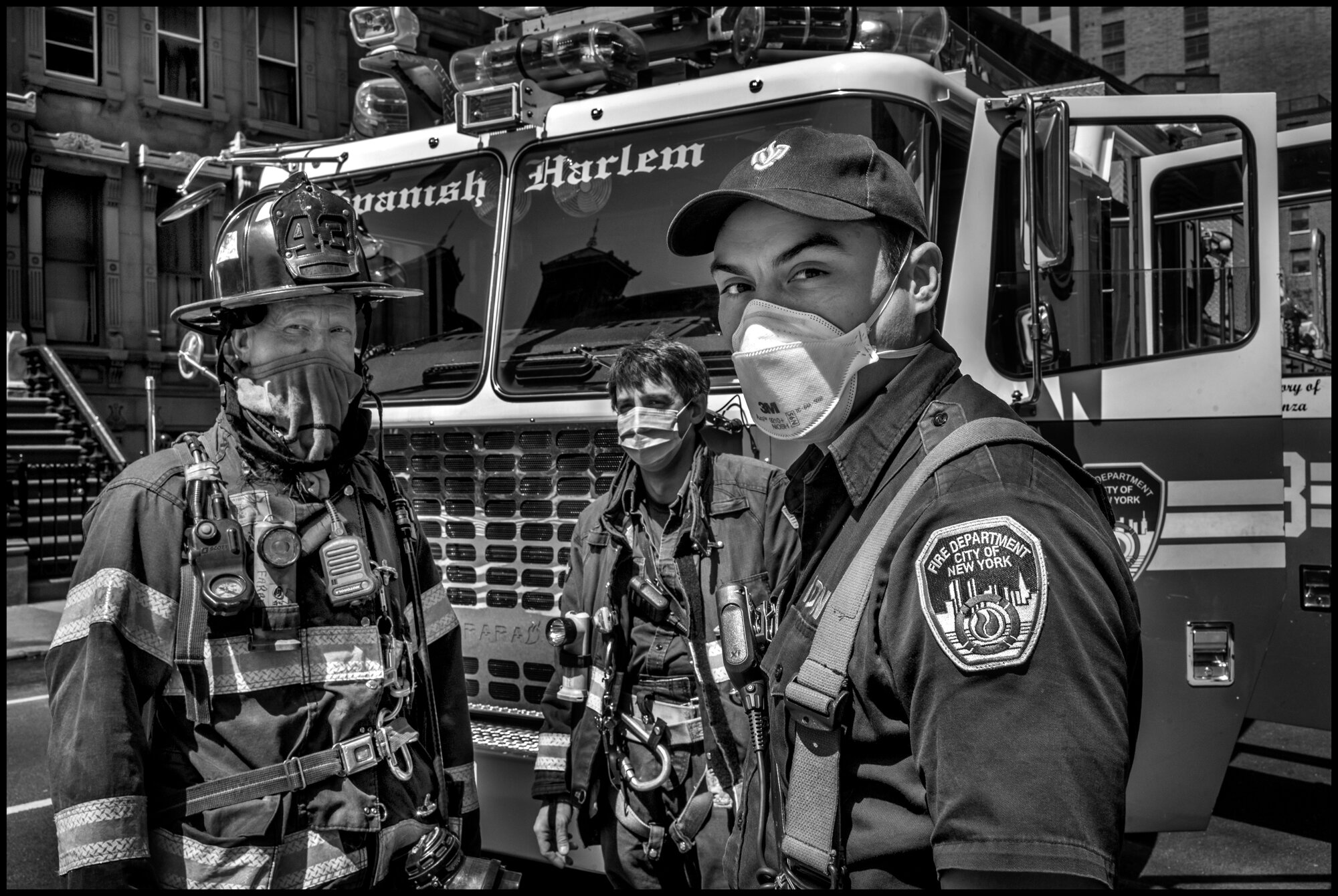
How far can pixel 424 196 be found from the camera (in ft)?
15.3

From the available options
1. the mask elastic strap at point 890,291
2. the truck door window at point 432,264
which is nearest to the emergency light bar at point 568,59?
the truck door window at point 432,264

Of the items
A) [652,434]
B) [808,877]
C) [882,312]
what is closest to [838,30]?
[652,434]

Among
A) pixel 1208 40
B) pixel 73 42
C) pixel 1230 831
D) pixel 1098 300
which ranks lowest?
pixel 1230 831

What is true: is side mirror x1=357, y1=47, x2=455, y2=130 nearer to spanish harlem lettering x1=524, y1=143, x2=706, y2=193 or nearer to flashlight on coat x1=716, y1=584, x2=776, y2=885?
spanish harlem lettering x1=524, y1=143, x2=706, y2=193

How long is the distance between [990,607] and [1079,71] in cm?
544

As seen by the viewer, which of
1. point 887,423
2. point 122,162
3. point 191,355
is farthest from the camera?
point 122,162

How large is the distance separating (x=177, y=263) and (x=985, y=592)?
2144 centimetres

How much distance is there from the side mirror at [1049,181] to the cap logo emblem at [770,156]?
6.54 ft

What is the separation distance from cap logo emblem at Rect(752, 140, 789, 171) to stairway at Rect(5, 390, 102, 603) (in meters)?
12.1

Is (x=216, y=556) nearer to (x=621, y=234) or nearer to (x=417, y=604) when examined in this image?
(x=417, y=604)

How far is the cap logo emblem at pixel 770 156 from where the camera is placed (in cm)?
165

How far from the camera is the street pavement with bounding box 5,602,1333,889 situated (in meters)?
4.64

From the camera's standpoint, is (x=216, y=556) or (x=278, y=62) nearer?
(x=216, y=556)

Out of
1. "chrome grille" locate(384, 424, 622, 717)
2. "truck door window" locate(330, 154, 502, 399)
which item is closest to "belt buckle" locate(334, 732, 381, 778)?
"chrome grille" locate(384, 424, 622, 717)
